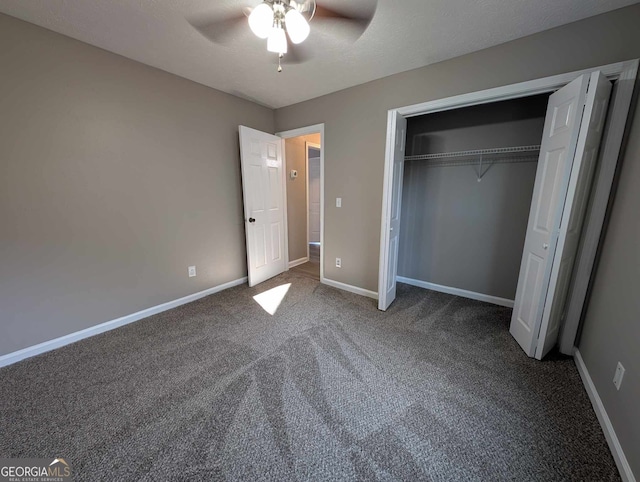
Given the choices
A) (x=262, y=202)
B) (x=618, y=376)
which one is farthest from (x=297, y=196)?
(x=618, y=376)

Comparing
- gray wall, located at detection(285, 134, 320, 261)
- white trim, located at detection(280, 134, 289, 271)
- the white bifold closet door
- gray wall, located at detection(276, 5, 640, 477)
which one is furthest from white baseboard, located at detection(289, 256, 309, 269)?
the white bifold closet door

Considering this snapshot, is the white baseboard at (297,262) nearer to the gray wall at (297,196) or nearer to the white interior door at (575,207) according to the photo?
the gray wall at (297,196)

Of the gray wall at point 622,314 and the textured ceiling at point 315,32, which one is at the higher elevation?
the textured ceiling at point 315,32

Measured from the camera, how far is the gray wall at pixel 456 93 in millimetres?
1381

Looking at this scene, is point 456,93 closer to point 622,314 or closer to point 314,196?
point 622,314

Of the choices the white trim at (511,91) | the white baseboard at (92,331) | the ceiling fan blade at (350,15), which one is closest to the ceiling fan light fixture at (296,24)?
the ceiling fan blade at (350,15)

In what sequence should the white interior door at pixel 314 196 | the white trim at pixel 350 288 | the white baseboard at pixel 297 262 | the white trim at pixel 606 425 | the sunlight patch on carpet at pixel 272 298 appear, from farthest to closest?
the white interior door at pixel 314 196, the white baseboard at pixel 297 262, the white trim at pixel 350 288, the sunlight patch on carpet at pixel 272 298, the white trim at pixel 606 425

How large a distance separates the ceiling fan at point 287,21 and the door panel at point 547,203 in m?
1.51

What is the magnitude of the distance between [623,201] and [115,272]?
4.02 metres

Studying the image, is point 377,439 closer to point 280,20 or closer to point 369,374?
point 369,374

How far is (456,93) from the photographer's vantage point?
2207 mm

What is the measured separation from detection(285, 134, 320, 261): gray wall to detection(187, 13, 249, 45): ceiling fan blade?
1894mm

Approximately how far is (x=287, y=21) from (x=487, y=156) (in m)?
2.46

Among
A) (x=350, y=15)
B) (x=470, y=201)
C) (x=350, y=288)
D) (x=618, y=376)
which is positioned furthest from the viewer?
(x=350, y=288)
